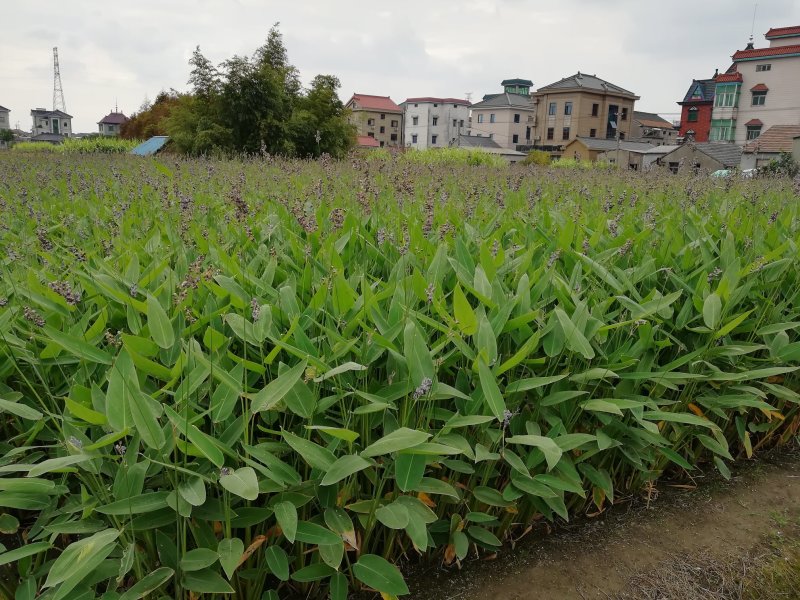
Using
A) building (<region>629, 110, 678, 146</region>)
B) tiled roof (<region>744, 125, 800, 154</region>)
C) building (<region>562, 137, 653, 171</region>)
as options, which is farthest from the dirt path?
building (<region>629, 110, 678, 146</region>)

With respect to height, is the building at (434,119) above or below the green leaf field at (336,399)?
above

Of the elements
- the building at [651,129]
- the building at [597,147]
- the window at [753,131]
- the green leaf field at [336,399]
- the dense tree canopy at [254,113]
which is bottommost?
the green leaf field at [336,399]

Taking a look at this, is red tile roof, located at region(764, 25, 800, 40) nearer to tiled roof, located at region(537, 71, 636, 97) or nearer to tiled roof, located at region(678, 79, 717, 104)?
tiled roof, located at region(678, 79, 717, 104)

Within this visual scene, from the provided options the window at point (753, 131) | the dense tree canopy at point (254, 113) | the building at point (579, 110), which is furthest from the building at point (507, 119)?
the dense tree canopy at point (254, 113)

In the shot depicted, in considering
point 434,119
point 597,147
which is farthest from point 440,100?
A: point 597,147

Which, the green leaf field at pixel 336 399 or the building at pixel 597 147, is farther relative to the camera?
the building at pixel 597 147

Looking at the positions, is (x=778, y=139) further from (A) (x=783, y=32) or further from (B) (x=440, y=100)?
(B) (x=440, y=100)

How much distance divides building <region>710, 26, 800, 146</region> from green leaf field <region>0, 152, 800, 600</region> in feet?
196

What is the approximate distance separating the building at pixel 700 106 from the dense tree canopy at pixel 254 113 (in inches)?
2086

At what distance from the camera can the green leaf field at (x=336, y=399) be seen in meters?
1.45

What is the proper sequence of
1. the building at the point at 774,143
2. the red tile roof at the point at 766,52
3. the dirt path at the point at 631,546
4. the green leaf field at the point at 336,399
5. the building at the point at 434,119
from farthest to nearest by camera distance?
the building at the point at 434,119 < the red tile roof at the point at 766,52 < the building at the point at 774,143 < the dirt path at the point at 631,546 < the green leaf field at the point at 336,399

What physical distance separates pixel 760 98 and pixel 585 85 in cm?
1864

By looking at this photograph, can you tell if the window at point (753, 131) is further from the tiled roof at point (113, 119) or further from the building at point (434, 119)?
the tiled roof at point (113, 119)

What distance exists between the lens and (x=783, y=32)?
52062 millimetres
